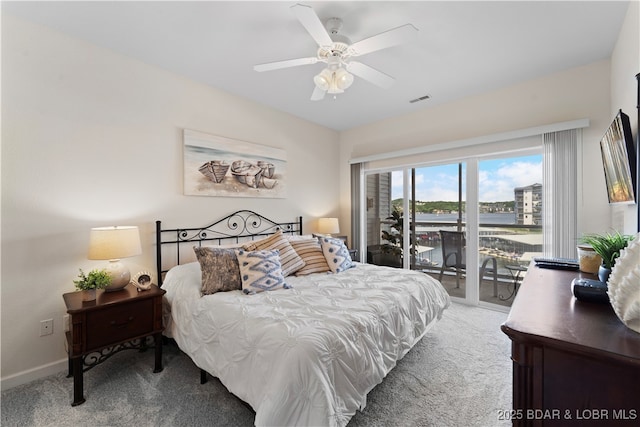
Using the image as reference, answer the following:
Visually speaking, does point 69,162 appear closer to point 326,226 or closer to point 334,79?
point 334,79

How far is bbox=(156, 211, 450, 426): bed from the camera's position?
1262mm

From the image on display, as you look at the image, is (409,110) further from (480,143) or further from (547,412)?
(547,412)

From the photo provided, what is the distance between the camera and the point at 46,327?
211 centimetres

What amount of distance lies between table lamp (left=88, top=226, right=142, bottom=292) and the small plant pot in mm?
126

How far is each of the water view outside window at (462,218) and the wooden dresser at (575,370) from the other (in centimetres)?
266

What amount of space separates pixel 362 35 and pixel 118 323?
9.56 ft

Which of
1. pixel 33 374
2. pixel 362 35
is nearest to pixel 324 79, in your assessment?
pixel 362 35

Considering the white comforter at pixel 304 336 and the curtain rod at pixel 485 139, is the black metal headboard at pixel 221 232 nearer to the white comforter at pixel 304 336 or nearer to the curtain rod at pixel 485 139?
the white comforter at pixel 304 336

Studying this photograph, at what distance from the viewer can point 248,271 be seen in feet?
7.27

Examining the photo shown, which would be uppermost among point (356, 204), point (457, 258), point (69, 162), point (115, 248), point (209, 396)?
point (69, 162)

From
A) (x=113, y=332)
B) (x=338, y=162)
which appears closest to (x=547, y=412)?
(x=113, y=332)

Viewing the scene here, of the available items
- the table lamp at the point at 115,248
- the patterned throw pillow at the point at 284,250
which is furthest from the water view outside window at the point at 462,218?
the table lamp at the point at 115,248

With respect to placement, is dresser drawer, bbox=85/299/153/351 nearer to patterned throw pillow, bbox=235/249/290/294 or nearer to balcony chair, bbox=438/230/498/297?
patterned throw pillow, bbox=235/249/290/294

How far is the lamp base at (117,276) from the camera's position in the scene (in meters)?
2.13
